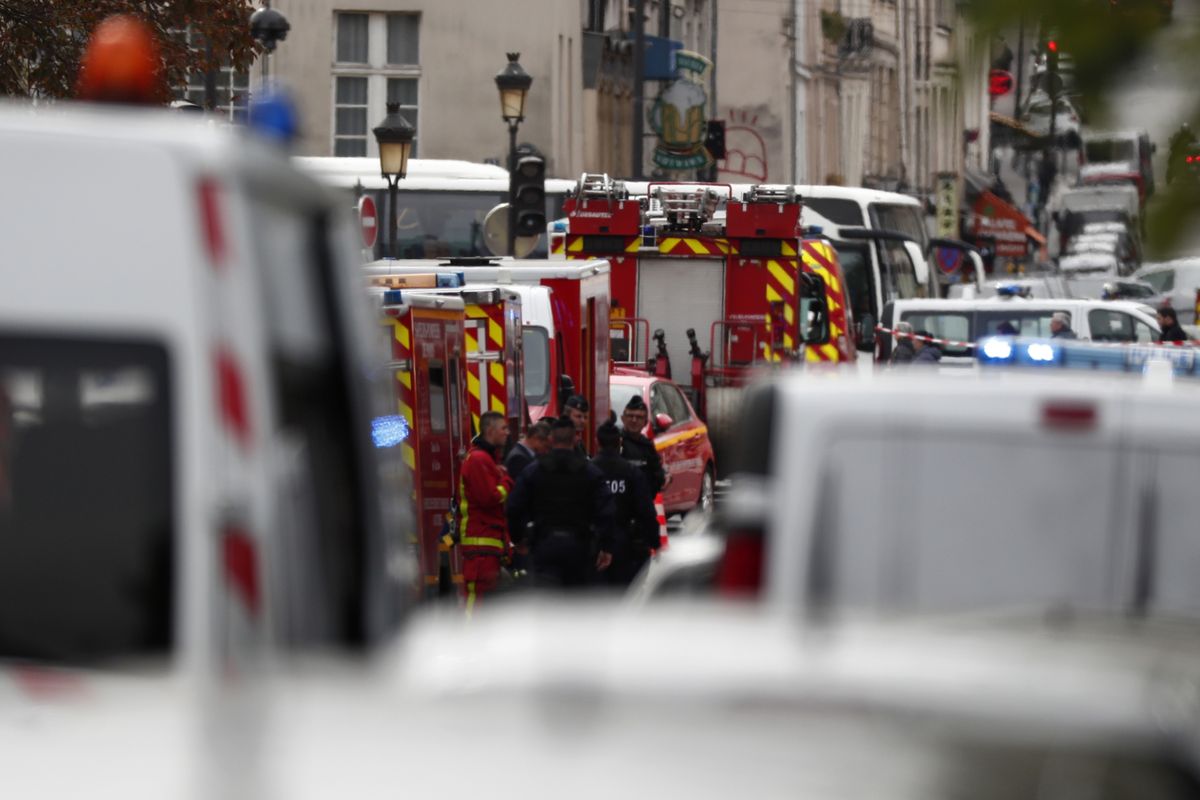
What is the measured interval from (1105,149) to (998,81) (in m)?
0.18

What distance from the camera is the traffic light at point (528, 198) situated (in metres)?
26.2

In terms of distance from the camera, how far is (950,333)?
96.2 ft

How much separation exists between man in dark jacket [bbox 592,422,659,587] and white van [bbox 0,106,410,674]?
1141 cm

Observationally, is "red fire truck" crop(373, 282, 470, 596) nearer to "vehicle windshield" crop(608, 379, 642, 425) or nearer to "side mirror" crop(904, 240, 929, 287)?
"vehicle windshield" crop(608, 379, 642, 425)

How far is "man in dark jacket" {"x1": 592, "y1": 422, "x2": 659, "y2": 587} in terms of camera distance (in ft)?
48.8

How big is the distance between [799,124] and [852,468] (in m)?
56.6

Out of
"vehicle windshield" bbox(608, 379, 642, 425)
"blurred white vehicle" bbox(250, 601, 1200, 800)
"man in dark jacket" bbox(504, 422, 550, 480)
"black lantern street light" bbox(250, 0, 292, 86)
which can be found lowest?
"man in dark jacket" bbox(504, 422, 550, 480)

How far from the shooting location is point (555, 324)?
2061cm

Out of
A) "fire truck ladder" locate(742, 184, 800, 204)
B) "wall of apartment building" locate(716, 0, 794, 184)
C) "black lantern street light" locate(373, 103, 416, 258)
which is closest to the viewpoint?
"black lantern street light" locate(373, 103, 416, 258)

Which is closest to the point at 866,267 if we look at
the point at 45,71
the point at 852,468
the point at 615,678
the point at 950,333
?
the point at 950,333

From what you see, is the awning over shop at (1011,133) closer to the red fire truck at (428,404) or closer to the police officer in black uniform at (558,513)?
the police officer in black uniform at (558,513)

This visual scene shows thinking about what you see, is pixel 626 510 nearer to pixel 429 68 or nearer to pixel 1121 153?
pixel 1121 153

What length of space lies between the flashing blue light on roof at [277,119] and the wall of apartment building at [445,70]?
4105cm

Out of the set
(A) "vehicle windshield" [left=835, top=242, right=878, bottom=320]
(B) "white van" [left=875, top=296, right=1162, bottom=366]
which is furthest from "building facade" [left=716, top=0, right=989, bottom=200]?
(B) "white van" [left=875, top=296, right=1162, bottom=366]
